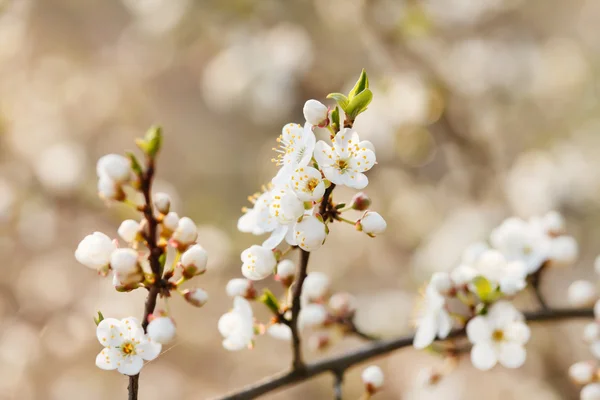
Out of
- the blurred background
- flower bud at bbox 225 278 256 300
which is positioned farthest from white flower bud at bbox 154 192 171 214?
the blurred background

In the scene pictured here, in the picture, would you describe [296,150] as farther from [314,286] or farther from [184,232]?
[314,286]

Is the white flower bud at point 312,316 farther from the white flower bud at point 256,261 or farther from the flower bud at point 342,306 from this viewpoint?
the white flower bud at point 256,261

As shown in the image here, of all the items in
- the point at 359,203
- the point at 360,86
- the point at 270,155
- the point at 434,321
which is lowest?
the point at 434,321

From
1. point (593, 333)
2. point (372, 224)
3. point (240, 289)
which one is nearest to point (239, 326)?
point (240, 289)

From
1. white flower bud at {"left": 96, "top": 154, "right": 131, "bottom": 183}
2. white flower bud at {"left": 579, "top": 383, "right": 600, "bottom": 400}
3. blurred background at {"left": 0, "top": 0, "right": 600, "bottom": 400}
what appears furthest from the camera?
blurred background at {"left": 0, "top": 0, "right": 600, "bottom": 400}

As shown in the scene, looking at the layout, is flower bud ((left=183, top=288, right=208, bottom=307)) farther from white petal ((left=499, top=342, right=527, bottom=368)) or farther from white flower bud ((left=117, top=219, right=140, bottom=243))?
white petal ((left=499, top=342, right=527, bottom=368))

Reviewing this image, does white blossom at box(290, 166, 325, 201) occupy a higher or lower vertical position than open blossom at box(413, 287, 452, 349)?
higher

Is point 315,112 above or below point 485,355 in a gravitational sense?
above
